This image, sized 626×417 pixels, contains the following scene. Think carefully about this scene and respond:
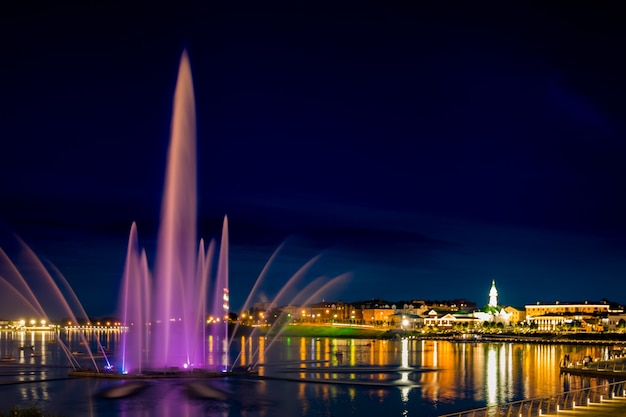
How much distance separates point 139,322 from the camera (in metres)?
51.5

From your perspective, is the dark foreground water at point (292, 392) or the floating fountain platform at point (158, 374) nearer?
the dark foreground water at point (292, 392)

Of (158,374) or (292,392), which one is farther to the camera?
(158,374)

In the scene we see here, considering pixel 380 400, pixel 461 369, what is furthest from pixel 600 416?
pixel 461 369

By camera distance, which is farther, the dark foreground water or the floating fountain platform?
the floating fountain platform

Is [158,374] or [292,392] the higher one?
[158,374]

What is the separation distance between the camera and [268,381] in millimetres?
52344

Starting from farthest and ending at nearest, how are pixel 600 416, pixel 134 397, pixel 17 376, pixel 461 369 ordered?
1. pixel 461 369
2. pixel 17 376
3. pixel 134 397
4. pixel 600 416

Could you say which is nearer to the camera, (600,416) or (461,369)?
(600,416)

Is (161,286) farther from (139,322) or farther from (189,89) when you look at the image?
(189,89)

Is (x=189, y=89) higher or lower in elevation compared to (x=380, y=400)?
higher

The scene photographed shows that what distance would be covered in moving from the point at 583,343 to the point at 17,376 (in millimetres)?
119686

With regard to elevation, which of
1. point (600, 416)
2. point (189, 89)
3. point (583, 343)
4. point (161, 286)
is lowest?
point (583, 343)

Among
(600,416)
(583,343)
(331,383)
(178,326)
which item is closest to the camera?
(600,416)

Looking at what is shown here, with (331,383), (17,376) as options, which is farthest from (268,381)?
(17,376)
